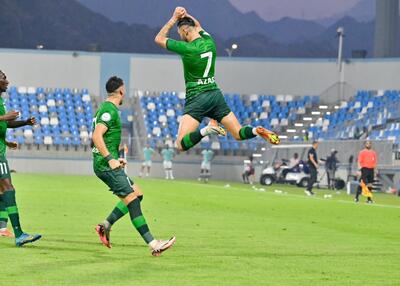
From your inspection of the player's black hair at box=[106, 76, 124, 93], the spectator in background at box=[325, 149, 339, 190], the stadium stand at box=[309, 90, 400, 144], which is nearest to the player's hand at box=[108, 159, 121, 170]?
the player's black hair at box=[106, 76, 124, 93]

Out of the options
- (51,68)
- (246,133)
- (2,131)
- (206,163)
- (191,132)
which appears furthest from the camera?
(51,68)

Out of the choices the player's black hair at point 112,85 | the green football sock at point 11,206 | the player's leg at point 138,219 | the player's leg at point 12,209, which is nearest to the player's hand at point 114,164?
the player's leg at point 138,219

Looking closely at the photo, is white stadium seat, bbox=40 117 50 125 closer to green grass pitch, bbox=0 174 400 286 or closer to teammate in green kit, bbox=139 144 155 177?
teammate in green kit, bbox=139 144 155 177

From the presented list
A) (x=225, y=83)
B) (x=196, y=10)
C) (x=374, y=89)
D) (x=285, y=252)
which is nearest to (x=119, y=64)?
(x=225, y=83)

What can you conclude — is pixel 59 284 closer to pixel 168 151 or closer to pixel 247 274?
pixel 247 274

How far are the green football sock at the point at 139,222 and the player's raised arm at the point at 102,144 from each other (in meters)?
0.72

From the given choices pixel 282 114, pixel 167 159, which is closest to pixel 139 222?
pixel 167 159

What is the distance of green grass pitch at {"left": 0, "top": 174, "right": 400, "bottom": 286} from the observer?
38.1 feet

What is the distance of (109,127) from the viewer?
45.5 ft

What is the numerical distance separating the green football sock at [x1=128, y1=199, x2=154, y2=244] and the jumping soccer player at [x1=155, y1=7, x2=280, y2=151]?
208 cm

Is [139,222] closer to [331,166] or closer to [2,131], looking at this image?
[2,131]

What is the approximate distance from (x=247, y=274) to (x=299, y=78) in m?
57.5

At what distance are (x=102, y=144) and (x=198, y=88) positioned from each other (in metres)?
2.79

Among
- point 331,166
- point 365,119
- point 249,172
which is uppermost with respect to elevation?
point 365,119
